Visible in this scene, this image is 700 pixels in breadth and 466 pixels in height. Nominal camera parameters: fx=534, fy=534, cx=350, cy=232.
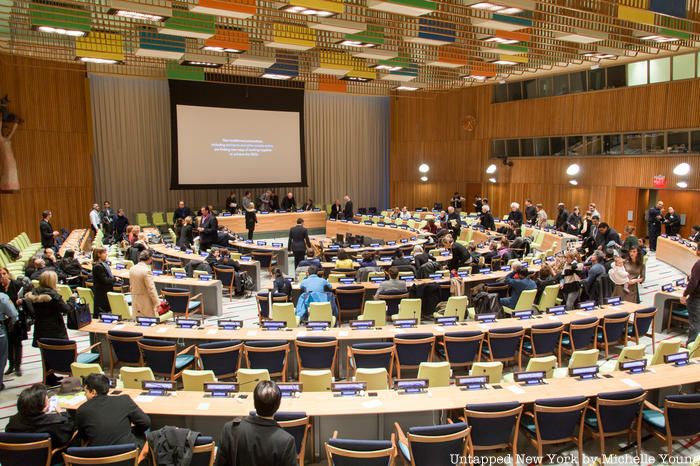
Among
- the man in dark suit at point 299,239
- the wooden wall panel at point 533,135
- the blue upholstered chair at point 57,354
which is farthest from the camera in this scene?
the wooden wall panel at point 533,135

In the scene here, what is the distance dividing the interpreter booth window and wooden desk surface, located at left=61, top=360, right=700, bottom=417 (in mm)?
13932

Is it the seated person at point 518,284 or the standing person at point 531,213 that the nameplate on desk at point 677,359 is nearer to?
the seated person at point 518,284

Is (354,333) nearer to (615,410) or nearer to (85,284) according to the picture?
(615,410)

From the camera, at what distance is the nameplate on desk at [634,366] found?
5707 millimetres

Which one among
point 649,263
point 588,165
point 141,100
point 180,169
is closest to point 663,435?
point 649,263

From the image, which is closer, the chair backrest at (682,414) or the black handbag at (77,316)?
the chair backrest at (682,414)

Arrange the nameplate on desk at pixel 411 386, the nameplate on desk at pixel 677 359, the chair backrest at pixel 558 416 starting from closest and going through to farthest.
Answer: the chair backrest at pixel 558 416
the nameplate on desk at pixel 411 386
the nameplate on desk at pixel 677 359

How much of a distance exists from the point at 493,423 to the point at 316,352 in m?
2.54

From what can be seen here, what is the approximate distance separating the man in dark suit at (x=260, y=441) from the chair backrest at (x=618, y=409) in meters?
3.33

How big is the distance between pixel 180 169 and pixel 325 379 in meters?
17.7

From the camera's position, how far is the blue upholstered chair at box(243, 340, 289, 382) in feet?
21.1

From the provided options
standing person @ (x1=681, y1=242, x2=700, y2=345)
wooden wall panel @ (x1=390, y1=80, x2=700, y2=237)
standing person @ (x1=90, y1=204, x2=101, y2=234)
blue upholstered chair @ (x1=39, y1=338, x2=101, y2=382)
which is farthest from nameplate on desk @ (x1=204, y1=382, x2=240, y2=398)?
wooden wall panel @ (x1=390, y1=80, x2=700, y2=237)

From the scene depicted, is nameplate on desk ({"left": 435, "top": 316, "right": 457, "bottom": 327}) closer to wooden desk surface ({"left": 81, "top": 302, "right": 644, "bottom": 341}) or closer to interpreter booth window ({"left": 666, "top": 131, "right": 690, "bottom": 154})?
wooden desk surface ({"left": 81, "top": 302, "right": 644, "bottom": 341})

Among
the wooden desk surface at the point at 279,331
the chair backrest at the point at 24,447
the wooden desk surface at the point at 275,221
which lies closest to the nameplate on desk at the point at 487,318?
the wooden desk surface at the point at 279,331
